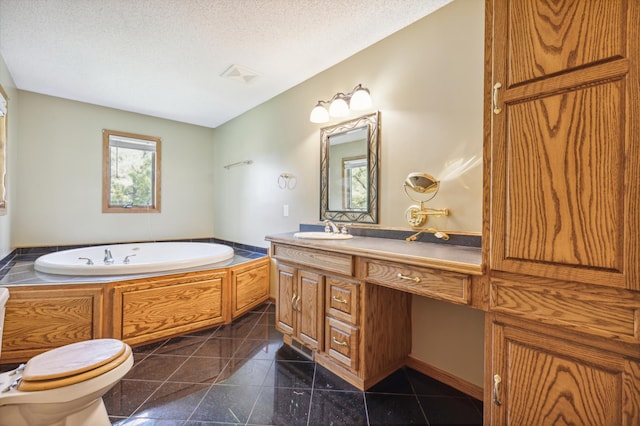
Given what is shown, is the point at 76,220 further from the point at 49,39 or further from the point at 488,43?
the point at 488,43

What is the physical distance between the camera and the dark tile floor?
4.77 feet

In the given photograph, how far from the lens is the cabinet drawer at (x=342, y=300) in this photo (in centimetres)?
163

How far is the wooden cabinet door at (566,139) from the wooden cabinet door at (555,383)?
237mm

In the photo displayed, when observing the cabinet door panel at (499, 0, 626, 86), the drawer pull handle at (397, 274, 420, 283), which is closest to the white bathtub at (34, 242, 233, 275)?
the drawer pull handle at (397, 274, 420, 283)

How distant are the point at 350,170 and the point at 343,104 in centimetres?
52

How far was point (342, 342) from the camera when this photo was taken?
1704 millimetres

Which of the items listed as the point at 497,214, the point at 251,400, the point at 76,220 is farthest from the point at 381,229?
the point at 76,220

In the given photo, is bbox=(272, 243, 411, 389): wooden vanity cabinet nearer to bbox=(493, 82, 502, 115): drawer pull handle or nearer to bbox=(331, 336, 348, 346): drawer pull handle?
bbox=(331, 336, 348, 346): drawer pull handle

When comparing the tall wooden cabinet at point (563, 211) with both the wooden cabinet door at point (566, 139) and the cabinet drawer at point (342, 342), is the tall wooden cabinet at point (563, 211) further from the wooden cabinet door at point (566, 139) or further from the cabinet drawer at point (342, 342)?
the cabinet drawer at point (342, 342)

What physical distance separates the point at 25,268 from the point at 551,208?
11.8 ft

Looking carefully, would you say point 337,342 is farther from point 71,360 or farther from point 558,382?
point 71,360

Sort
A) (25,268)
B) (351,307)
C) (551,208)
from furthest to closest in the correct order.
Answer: (25,268) < (351,307) < (551,208)

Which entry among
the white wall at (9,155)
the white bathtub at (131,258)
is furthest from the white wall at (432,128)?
the white wall at (9,155)

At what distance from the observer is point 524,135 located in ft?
3.17
